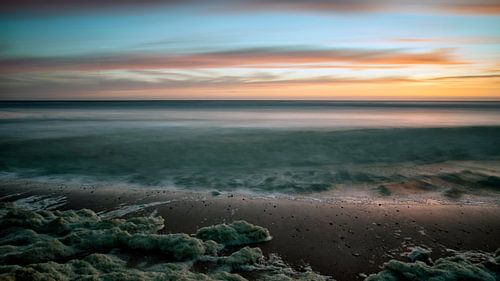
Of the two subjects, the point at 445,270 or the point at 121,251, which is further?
the point at 121,251

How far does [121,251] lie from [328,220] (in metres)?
4.70

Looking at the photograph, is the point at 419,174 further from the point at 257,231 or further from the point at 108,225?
the point at 108,225

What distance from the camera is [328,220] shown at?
8484mm

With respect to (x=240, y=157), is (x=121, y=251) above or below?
below

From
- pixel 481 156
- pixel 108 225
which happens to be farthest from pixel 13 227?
pixel 481 156

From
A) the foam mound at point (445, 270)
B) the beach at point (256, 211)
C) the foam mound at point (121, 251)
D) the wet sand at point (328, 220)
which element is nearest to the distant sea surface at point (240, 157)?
the beach at point (256, 211)

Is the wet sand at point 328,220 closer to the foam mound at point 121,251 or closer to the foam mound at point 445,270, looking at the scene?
the foam mound at point 445,270

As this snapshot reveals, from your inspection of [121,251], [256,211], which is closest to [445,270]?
[256,211]

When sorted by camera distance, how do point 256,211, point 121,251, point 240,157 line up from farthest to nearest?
point 240,157
point 256,211
point 121,251

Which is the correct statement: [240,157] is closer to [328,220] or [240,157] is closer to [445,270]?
[328,220]

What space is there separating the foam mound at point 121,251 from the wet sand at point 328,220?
1.99 ft

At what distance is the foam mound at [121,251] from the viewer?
555 cm

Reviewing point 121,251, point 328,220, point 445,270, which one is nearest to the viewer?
point 445,270

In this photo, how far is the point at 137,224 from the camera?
7.77m
